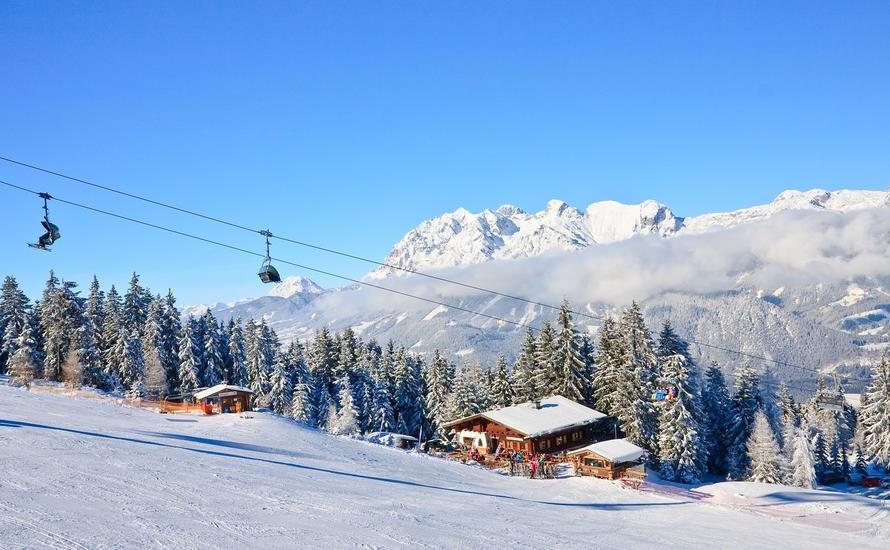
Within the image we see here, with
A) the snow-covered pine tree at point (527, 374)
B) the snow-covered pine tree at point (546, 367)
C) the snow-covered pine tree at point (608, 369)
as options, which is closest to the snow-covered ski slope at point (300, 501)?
the snow-covered pine tree at point (608, 369)

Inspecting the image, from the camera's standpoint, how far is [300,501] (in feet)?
69.3

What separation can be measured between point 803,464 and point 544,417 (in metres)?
29.3

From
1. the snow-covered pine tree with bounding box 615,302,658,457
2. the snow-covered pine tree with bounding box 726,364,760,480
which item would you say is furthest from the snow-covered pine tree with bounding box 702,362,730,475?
the snow-covered pine tree with bounding box 615,302,658,457

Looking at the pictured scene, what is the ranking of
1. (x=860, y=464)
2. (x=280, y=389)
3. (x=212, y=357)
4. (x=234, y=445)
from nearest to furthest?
(x=234, y=445)
(x=280, y=389)
(x=212, y=357)
(x=860, y=464)

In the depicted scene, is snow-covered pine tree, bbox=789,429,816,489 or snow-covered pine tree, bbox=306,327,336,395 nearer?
snow-covered pine tree, bbox=789,429,816,489

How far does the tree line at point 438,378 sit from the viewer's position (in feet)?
193

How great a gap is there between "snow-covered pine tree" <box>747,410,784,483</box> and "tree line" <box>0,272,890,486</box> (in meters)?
0.14

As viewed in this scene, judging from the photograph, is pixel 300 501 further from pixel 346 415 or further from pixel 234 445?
pixel 346 415

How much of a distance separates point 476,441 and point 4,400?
3878cm

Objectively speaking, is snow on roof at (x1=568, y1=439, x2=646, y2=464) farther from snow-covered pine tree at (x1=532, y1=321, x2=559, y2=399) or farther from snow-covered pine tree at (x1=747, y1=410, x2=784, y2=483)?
snow-covered pine tree at (x1=532, y1=321, x2=559, y2=399)

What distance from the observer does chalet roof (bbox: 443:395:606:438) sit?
53.9m

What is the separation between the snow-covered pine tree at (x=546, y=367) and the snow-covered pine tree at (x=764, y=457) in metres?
20.3

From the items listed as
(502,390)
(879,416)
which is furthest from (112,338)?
(879,416)

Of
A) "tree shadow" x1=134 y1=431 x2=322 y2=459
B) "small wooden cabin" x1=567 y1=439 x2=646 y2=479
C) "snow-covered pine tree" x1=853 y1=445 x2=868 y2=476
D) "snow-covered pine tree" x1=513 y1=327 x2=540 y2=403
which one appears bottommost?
"snow-covered pine tree" x1=853 y1=445 x2=868 y2=476
